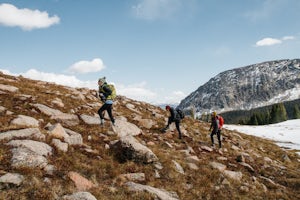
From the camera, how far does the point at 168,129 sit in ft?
76.8

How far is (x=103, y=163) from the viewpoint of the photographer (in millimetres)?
12602

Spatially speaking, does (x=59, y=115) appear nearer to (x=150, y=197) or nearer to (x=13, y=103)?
(x=13, y=103)

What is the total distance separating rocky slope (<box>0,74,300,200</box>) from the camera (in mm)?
9895

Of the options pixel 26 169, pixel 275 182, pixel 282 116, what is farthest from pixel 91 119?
pixel 282 116

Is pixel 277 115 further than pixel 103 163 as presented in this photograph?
Yes

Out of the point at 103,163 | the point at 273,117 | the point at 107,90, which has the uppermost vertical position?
the point at 273,117

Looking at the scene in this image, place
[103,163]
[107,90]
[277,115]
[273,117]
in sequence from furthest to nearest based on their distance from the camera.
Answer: [273,117]
[277,115]
[107,90]
[103,163]

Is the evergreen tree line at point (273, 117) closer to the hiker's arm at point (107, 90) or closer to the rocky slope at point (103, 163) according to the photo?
the rocky slope at point (103, 163)

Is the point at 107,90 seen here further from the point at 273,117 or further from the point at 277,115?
the point at 273,117

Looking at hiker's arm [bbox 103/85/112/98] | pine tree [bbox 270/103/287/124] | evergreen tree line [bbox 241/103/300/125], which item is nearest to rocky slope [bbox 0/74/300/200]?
hiker's arm [bbox 103/85/112/98]

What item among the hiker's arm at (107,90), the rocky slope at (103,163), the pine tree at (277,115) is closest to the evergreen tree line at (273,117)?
the pine tree at (277,115)

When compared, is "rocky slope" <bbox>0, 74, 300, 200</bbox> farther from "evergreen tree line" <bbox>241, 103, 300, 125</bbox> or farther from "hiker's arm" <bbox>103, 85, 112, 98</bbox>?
"evergreen tree line" <bbox>241, 103, 300, 125</bbox>

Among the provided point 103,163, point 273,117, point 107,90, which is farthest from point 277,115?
point 103,163

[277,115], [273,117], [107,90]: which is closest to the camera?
[107,90]
